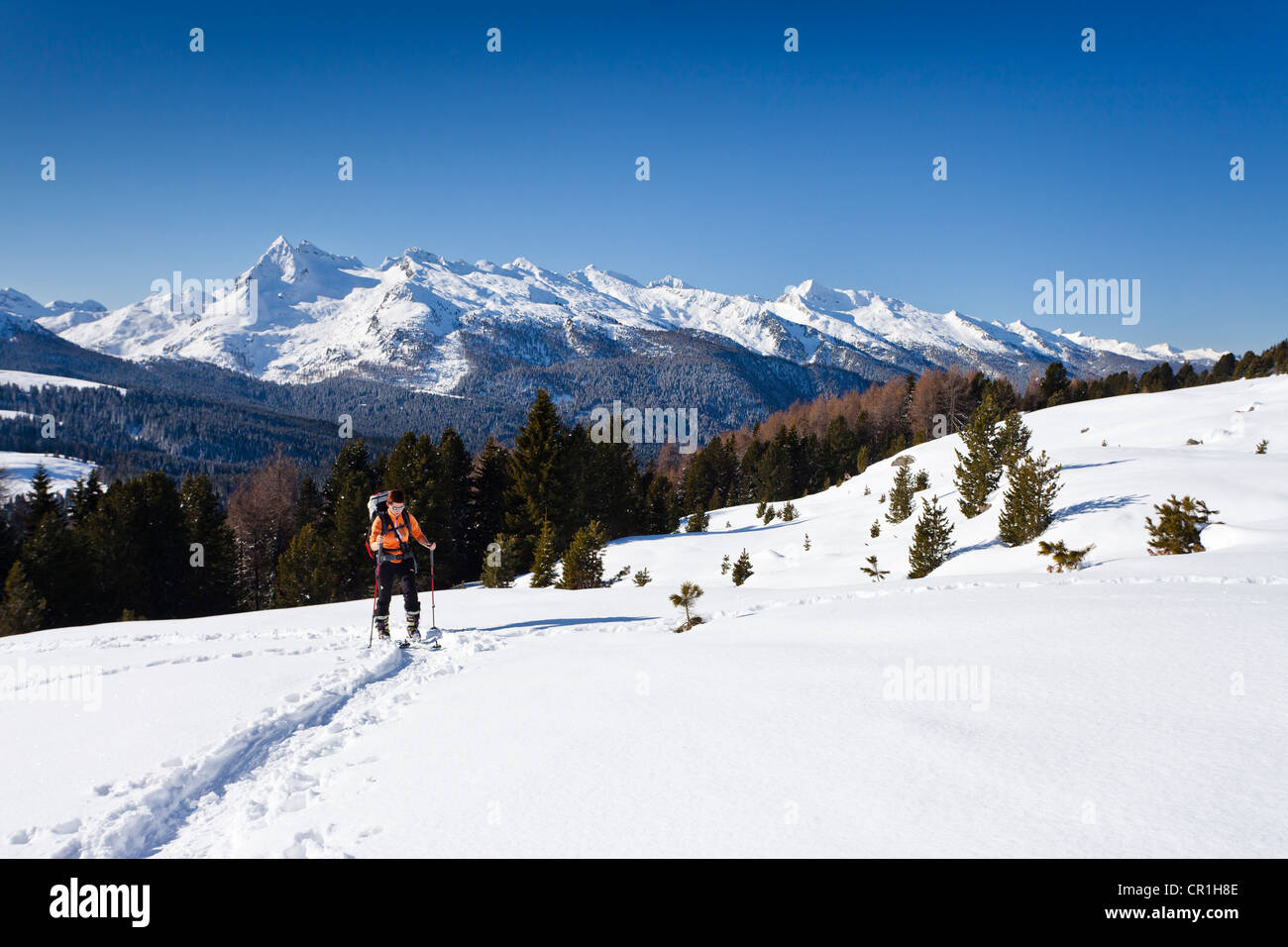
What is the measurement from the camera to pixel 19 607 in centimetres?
2450

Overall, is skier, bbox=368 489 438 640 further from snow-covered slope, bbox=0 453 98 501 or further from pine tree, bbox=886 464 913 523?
snow-covered slope, bbox=0 453 98 501

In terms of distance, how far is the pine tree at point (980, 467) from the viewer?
843 inches

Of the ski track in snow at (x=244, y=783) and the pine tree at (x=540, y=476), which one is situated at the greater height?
the pine tree at (x=540, y=476)

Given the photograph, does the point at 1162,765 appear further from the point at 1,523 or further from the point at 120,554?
the point at 1,523

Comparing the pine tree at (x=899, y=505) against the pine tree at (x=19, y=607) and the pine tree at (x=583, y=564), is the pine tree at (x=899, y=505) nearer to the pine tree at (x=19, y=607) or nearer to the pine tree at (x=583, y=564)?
the pine tree at (x=583, y=564)

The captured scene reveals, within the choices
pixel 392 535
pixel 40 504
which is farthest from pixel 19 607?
pixel 392 535

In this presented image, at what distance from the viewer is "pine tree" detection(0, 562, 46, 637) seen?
24172 mm

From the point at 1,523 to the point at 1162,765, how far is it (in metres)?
47.8

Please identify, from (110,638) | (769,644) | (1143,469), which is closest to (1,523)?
(110,638)

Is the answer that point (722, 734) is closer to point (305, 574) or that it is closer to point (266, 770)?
point (266, 770)

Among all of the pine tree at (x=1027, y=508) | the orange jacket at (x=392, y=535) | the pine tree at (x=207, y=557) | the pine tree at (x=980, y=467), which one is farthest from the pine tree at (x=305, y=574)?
the pine tree at (x=1027, y=508)

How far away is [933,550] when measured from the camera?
56.3 feet

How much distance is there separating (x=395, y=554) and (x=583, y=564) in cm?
860

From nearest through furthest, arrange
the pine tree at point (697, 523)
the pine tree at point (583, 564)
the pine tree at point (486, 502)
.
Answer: the pine tree at point (583, 564)
the pine tree at point (697, 523)
the pine tree at point (486, 502)
